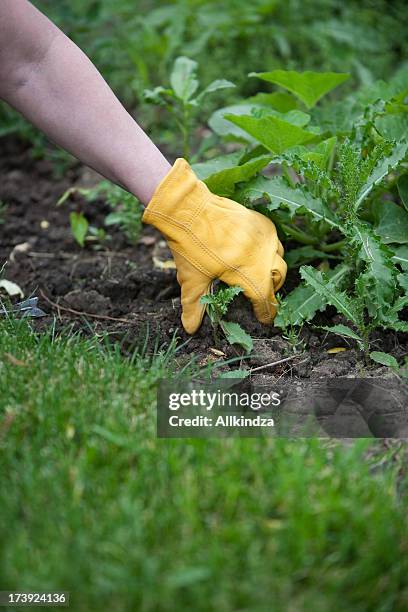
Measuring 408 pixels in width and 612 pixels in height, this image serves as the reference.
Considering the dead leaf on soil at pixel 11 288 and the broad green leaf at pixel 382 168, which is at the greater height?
the broad green leaf at pixel 382 168

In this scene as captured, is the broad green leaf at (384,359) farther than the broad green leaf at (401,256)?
No

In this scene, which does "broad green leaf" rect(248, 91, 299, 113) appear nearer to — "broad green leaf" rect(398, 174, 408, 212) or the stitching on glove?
"broad green leaf" rect(398, 174, 408, 212)

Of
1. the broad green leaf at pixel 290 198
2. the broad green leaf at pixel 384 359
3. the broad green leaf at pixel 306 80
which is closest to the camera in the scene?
the broad green leaf at pixel 384 359

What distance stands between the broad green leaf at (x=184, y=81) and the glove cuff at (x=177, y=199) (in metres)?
0.75

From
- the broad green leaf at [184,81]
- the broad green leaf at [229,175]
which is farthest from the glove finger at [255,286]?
the broad green leaf at [184,81]

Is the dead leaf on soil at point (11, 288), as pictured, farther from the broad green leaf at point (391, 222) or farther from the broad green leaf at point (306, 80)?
the broad green leaf at point (391, 222)

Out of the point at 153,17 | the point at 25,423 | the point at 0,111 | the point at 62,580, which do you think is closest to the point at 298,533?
the point at 62,580

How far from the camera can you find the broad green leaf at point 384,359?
2.20 meters

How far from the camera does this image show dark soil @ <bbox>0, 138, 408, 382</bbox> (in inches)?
93.7

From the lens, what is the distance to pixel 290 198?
2453 millimetres

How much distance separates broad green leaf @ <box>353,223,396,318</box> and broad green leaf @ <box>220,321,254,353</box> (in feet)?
1.22

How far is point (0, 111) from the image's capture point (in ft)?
12.8

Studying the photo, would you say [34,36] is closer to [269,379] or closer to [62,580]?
[269,379]

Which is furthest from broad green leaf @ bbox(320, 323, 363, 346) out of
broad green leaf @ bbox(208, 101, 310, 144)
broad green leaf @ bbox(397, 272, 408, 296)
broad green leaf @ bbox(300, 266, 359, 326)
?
broad green leaf @ bbox(208, 101, 310, 144)
